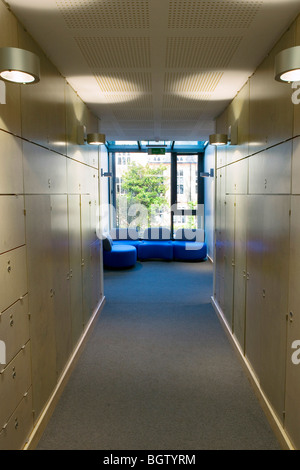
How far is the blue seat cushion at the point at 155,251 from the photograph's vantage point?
1125cm

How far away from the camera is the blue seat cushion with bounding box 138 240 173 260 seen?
11250 mm

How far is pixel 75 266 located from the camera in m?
4.55

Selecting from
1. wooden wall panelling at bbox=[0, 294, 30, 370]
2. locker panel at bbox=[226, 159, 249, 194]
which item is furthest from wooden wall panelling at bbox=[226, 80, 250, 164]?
wooden wall panelling at bbox=[0, 294, 30, 370]

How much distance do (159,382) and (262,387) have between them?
3.53 feet

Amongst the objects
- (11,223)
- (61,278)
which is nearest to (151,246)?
(61,278)

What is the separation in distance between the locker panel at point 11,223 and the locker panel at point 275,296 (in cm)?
192

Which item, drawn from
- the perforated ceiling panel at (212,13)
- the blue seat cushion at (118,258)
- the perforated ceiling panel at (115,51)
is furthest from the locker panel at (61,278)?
the blue seat cushion at (118,258)

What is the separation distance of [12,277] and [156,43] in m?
2.18

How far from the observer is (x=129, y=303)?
6.99 m

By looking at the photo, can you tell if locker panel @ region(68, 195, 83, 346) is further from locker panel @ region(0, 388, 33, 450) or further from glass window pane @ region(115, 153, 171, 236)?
glass window pane @ region(115, 153, 171, 236)

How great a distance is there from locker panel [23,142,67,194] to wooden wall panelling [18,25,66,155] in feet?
0.26

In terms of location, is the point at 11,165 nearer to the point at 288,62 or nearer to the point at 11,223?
the point at 11,223

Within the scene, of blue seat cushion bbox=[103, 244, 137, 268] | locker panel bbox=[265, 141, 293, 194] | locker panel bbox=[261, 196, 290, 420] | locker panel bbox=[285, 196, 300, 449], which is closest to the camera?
locker panel bbox=[285, 196, 300, 449]
